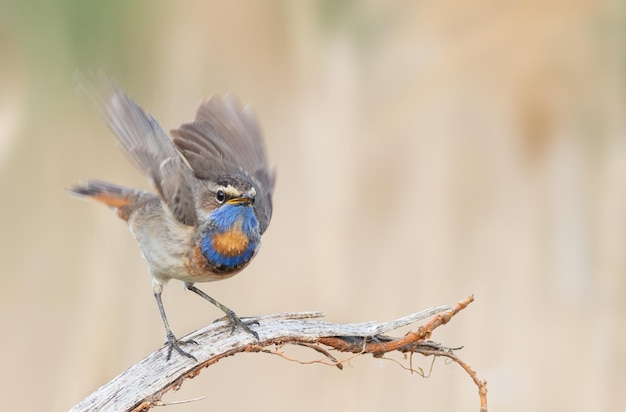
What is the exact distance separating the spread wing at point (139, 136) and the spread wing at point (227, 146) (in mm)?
129

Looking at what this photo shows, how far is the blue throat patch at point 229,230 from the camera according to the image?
1.61 metres

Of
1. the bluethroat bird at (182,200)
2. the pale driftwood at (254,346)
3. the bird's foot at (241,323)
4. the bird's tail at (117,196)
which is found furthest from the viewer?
the bird's tail at (117,196)

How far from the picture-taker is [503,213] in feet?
8.42

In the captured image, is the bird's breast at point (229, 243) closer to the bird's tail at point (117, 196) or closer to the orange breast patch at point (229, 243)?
the orange breast patch at point (229, 243)

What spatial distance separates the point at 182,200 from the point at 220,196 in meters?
0.07

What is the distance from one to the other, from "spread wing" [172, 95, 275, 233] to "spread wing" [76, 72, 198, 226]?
129 millimetres

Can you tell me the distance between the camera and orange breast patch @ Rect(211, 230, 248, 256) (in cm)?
161

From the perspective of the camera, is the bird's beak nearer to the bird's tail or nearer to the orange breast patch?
the orange breast patch

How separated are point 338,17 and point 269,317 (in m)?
1.30

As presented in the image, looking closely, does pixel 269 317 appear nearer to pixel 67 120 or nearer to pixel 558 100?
pixel 67 120

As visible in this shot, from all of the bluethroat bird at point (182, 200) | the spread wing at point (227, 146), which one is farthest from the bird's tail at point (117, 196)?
the spread wing at point (227, 146)

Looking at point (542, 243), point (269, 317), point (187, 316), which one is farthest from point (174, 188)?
point (542, 243)

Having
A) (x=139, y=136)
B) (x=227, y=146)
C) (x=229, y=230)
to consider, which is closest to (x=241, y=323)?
(x=229, y=230)

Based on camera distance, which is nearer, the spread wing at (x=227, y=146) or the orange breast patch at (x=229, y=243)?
the orange breast patch at (x=229, y=243)
